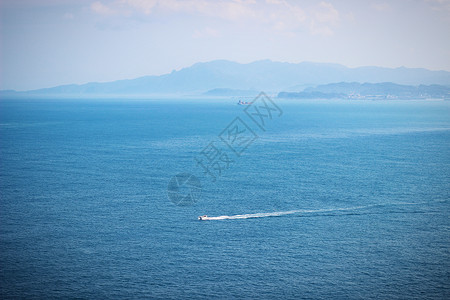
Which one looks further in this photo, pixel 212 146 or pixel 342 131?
pixel 342 131

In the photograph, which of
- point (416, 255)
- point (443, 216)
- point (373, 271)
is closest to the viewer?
point (373, 271)

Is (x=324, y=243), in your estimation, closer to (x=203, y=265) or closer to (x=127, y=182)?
(x=203, y=265)

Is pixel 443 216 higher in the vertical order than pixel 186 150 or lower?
lower

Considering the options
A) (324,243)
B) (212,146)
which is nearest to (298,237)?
(324,243)

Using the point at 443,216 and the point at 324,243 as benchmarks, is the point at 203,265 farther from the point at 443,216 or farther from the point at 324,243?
the point at 443,216

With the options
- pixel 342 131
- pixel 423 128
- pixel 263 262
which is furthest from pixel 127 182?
pixel 423 128

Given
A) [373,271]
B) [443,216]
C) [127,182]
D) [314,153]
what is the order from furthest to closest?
[314,153]
[127,182]
[443,216]
[373,271]
